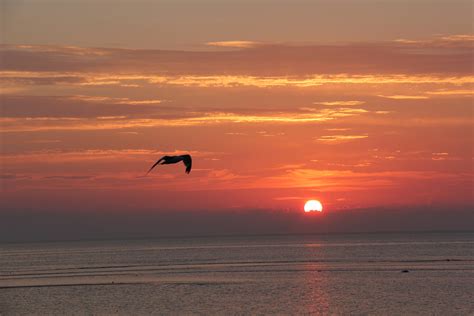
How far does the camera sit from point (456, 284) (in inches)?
4001

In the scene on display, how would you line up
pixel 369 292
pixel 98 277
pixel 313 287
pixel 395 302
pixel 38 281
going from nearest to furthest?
pixel 395 302 → pixel 369 292 → pixel 313 287 → pixel 38 281 → pixel 98 277

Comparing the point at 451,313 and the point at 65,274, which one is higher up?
the point at 451,313

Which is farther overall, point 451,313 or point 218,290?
point 218,290

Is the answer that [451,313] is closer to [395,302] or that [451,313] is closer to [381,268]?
[395,302]

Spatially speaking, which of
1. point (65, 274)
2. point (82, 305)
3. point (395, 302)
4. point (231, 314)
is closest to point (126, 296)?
point (82, 305)

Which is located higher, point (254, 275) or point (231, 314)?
point (231, 314)

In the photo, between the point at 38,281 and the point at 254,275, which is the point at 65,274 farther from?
the point at 254,275

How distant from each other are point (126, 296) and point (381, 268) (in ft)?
180

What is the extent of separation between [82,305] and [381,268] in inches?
2484

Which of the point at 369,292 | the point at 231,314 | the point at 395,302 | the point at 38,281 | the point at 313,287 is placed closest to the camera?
the point at 231,314

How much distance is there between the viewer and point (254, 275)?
123562 millimetres

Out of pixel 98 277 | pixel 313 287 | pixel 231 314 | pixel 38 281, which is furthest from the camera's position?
pixel 98 277

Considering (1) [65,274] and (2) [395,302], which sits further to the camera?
(1) [65,274]

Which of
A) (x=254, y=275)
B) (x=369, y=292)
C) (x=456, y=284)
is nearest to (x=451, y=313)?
(x=369, y=292)
